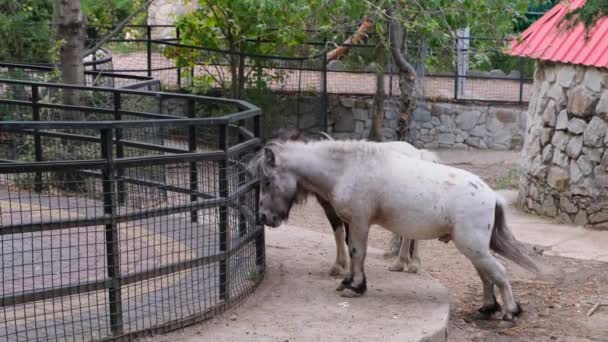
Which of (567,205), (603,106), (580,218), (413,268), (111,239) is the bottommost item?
(580,218)

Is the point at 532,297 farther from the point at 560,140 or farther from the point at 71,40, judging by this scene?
the point at 71,40

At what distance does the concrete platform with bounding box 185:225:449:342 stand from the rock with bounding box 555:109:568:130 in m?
4.36

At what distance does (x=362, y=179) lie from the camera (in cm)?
689

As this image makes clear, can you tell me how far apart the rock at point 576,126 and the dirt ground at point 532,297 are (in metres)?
2.36

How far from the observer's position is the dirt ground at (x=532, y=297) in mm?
6949

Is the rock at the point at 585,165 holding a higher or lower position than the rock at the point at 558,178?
higher

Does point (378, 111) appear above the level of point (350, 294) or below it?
above

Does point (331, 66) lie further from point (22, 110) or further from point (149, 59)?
point (22, 110)

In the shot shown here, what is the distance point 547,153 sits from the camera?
38.4 ft

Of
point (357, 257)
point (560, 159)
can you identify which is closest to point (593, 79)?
point (560, 159)

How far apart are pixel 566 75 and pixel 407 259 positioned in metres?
4.69

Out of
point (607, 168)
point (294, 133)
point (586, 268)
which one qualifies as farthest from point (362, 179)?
point (607, 168)

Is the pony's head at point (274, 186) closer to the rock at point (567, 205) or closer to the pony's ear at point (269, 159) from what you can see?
the pony's ear at point (269, 159)

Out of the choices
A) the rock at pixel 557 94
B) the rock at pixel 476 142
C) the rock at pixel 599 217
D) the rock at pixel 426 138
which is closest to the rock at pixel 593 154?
the rock at pixel 599 217
